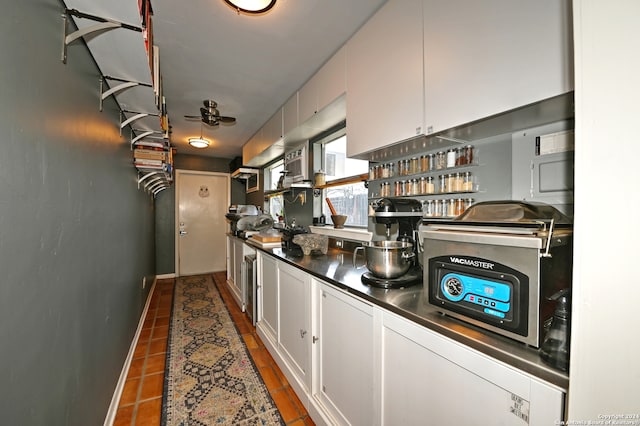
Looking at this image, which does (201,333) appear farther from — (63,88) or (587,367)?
(587,367)

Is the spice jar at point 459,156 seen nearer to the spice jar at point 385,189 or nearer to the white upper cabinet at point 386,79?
the white upper cabinet at point 386,79

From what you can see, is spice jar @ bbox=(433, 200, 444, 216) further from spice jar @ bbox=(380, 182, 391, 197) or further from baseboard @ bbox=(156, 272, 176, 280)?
baseboard @ bbox=(156, 272, 176, 280)

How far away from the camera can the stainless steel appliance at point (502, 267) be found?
0.71 metres

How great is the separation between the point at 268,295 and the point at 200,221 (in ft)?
12.6

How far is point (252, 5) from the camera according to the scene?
1464 mm

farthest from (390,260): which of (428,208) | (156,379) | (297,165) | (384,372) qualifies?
(297,165)

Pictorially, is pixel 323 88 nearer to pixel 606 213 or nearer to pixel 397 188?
pixel 397 188

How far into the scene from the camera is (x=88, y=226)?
1281 millimetres

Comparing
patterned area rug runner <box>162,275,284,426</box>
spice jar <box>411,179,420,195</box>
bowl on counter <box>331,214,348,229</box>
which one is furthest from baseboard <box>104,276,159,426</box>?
spice jar <box>411,179,420,195</box>

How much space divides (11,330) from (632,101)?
148 cm

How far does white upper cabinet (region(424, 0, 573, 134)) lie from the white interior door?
528 centimetres

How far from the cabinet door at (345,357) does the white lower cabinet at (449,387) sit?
0.39ft

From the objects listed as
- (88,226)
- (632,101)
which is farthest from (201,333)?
(632,101)

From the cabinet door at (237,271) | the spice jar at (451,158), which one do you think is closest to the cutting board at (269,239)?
the cabinet door at (237,271)
